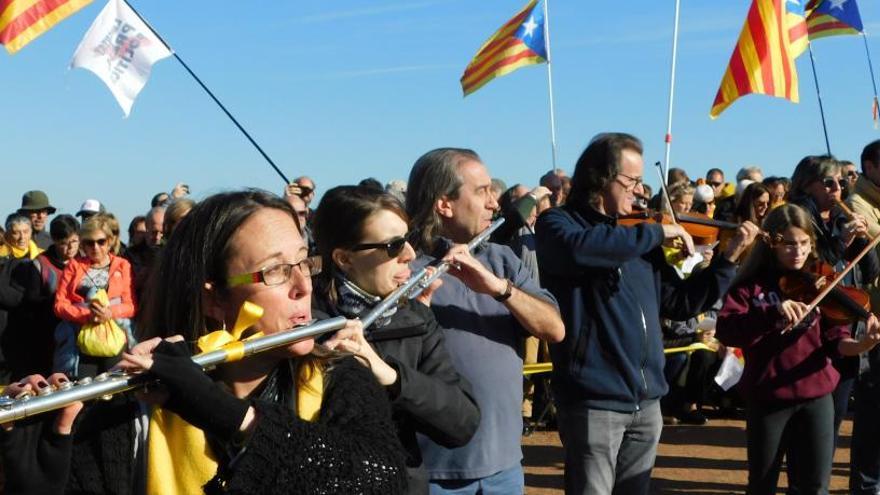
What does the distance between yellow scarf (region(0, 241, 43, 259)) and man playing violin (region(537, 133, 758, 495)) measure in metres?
7.31

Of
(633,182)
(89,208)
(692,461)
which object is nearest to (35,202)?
(89,208)

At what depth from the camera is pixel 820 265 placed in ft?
20.3

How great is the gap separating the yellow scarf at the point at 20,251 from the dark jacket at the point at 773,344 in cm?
732

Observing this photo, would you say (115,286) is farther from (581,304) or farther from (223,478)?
(223,478)

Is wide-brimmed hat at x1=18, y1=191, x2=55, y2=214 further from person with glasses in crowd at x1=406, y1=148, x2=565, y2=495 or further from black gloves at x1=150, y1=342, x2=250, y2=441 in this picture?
black gloves at x1=150, y1=342, x2=250, y2=441

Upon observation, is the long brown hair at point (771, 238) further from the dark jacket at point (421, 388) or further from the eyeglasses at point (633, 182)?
the dark jacket at point (421, 388)

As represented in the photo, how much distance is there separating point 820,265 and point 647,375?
180 cm

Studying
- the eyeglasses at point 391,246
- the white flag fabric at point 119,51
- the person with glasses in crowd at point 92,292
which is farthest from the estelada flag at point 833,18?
the eyeglasses at point 391,246

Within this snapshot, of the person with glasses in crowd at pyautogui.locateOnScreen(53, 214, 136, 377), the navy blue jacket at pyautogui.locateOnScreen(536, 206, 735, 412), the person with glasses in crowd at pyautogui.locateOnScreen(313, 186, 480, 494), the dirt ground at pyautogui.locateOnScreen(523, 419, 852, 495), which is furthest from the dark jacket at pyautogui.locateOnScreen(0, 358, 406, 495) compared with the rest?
the person with glasses in crowd at pyautogui.locateOnScreen(53, 214, 136, 377)

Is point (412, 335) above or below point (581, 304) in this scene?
above

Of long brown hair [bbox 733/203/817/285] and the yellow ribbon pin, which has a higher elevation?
the yellow ribbon pin

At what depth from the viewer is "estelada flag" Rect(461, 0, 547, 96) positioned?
1137 centimetres

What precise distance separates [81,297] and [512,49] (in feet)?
16.7

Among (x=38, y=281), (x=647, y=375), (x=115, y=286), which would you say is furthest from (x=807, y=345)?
(x=38, y=281)
